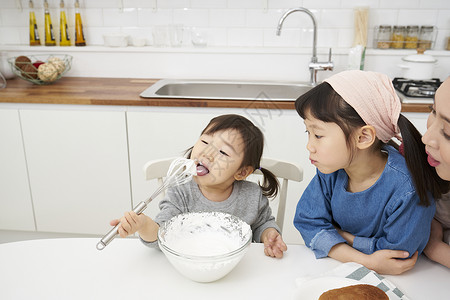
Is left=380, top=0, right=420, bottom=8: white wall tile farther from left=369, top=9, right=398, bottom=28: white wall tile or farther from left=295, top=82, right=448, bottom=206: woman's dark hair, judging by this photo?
left=295, top=82, right=448, bottom=206: woman's dark hair

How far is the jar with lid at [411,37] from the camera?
2475 millimetres

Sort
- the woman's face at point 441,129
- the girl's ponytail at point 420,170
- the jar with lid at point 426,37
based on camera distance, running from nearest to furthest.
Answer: the woman's face at point 441,129 → the girl's ponytail at point 420,170 → the jar with lid at point 426,37

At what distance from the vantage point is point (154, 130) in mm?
2105

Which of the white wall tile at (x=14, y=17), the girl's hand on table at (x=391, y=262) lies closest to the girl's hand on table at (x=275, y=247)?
the girl's hand on table at (x=391, y=262)

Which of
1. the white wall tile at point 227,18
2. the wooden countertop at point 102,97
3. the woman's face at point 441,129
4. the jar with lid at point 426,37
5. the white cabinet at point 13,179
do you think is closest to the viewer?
the woman's face at point 441,129

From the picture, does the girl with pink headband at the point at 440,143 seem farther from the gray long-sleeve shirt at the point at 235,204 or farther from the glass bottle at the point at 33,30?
→ the glass bottle at the point at 33,30

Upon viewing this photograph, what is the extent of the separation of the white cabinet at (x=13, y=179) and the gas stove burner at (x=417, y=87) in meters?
1.96

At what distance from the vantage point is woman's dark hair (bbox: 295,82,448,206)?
969mm

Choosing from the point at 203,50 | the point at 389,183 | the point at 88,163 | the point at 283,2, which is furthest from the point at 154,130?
the point at 389,183

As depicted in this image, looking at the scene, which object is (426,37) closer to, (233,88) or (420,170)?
(233,88)

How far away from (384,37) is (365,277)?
196 cm

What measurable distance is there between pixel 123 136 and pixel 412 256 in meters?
1.53

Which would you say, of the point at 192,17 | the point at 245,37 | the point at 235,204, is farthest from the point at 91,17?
the point at 235,204

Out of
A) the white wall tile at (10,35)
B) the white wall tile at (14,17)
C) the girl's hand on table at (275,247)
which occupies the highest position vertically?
the white wall tile at (14,17)
